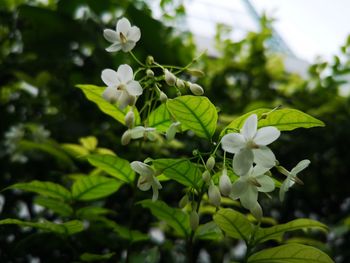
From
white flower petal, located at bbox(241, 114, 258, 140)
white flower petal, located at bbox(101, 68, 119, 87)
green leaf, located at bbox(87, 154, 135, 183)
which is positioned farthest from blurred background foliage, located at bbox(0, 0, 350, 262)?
white flower petal, located at bbox(241, 114, 258, 140)

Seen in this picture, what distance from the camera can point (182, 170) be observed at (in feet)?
2.16

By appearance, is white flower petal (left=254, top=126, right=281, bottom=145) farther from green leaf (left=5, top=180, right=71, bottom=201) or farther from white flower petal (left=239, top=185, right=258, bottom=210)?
green leaf (left=5, top=180, right=71, bottom=201)

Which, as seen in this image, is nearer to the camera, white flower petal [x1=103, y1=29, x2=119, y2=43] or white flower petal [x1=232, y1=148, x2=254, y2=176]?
white flower petal [x1=232, y1=148, x2=254, y2=176]

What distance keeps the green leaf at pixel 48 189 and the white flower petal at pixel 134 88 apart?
1.07ft

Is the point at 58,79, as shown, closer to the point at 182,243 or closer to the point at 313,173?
the point at 182,243

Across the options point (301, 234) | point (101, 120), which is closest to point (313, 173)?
point (301, 234)

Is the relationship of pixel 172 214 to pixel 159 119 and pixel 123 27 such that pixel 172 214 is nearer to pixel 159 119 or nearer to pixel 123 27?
pixel 159 119

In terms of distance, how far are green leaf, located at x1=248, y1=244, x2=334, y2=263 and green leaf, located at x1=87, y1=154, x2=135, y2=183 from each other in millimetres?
287

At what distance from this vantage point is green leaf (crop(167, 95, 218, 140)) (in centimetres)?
64

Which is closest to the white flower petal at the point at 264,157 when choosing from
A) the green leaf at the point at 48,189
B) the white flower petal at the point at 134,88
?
the white flower petal at the point at 134,88

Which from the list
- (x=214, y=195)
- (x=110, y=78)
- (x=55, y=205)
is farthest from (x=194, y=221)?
(x=55, y=205)

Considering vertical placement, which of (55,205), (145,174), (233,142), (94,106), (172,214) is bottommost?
(94,106)

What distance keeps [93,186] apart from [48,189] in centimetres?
9

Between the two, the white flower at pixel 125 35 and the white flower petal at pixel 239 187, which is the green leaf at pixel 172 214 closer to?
the white flower petal at pixel 239 187
